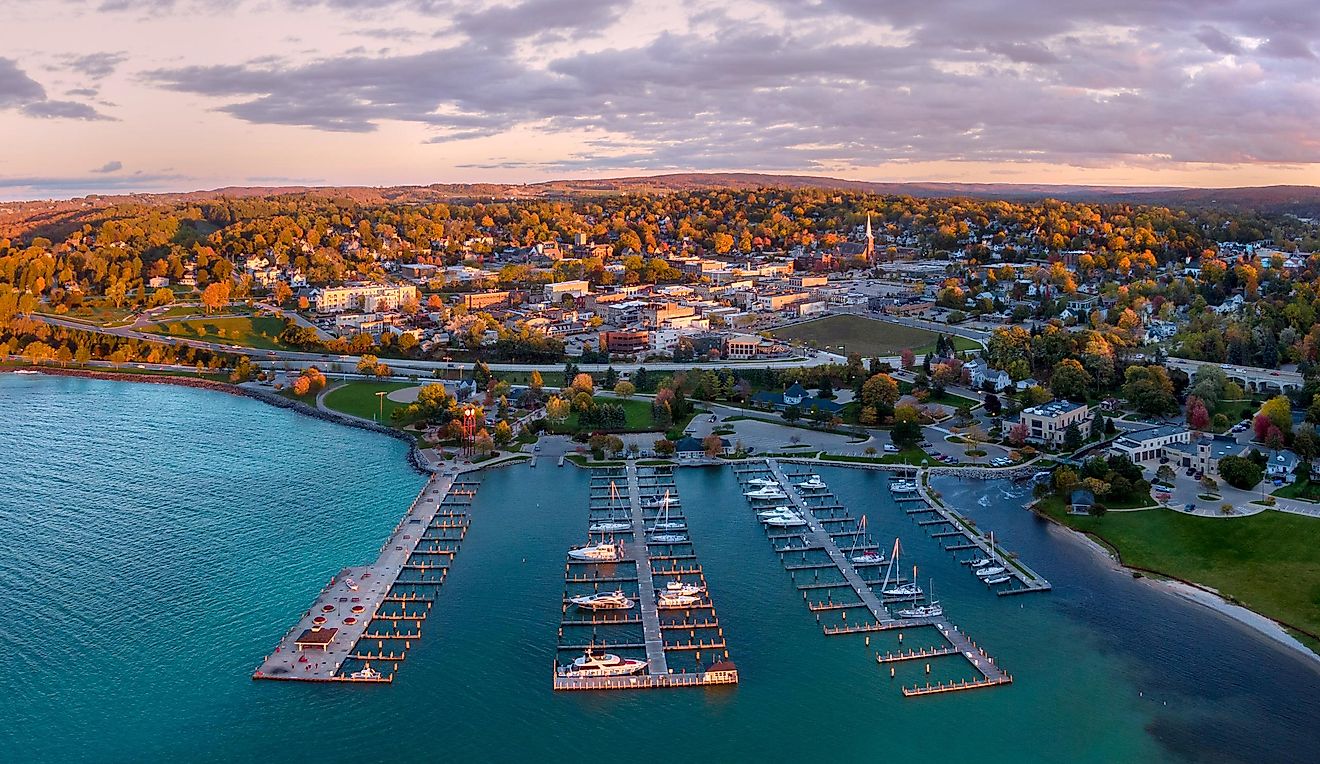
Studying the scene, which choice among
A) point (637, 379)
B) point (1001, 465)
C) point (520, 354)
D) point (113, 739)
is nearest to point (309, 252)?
point (520, 354)

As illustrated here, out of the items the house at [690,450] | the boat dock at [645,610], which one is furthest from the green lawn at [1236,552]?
the house at [690,450]

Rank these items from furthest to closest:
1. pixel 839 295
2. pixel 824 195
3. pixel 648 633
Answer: pixel 824 195, pixel 839 295, pixel 648 633

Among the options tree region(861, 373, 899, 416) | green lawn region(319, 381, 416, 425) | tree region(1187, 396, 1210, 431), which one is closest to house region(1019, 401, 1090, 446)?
tree region(1187, 396, 1210, 431)

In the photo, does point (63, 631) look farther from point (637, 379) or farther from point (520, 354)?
point (520, 354)

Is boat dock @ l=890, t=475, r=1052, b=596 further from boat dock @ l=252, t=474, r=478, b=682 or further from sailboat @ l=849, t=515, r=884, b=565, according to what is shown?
boat dock @ l=252, t=474, r=478, b=682

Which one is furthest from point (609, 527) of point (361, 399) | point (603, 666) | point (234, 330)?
point (234, 330)

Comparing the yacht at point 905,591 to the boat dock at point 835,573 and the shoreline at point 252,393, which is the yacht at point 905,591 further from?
the shoreline at point 252,393
